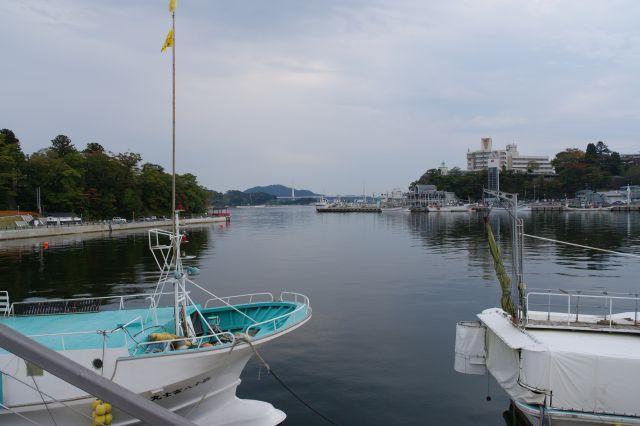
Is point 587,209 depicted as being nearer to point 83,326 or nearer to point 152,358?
point 83,326

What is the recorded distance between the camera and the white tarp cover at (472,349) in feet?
53.3

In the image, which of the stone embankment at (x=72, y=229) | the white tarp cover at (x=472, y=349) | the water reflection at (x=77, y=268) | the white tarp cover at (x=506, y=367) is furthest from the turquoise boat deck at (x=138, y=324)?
the stone embankment at (x=72, y=229)

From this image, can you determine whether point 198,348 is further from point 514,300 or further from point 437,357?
point 437,357

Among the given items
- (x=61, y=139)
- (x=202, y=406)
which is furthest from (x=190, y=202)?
(x=202, y=406)

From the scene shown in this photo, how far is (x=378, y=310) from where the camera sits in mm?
28703

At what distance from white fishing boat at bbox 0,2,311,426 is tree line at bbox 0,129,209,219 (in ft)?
296

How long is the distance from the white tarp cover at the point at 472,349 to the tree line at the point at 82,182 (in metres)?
98.0

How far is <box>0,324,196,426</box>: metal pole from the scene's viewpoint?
2.31 metres

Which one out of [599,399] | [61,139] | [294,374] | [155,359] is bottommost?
[294,374]

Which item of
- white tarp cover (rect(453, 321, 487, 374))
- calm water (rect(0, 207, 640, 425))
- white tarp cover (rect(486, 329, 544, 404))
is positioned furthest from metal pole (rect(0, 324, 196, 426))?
white tarp cover (rect(453, 321, 487, 374))

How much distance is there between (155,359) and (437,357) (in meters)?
12.4

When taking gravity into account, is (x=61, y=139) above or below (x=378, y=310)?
above

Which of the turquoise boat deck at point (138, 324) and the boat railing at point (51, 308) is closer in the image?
the turquoise boat deck at point (138, 324)

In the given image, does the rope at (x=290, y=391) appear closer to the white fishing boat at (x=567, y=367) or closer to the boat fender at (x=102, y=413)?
the boat fender at (x=102, y=413)
